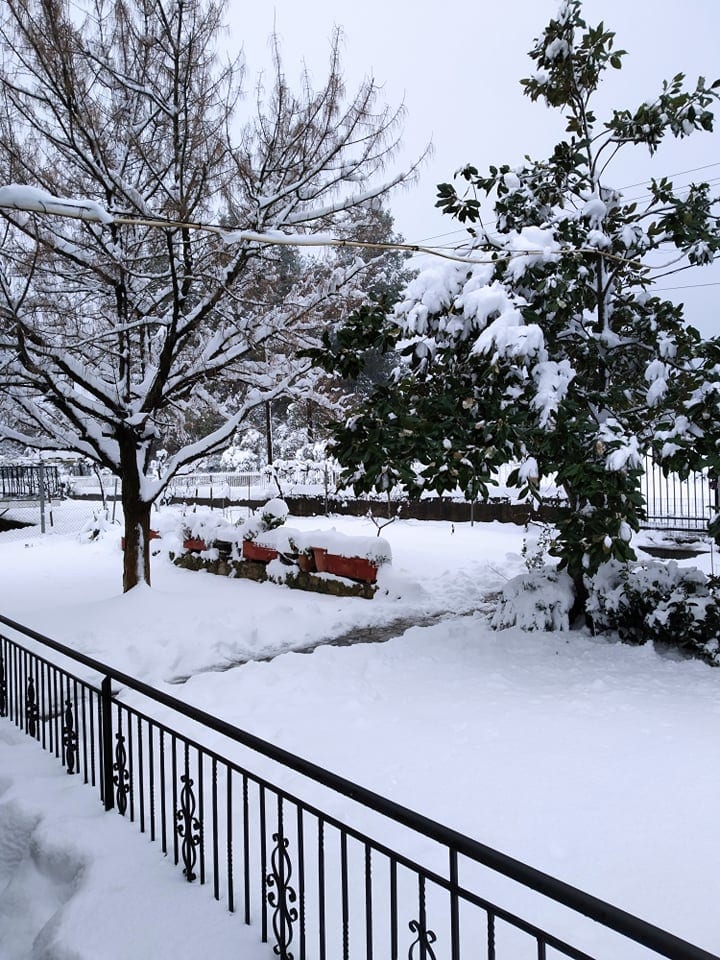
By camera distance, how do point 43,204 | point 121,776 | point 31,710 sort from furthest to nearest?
point 31,710, point 121,776, point 43,204

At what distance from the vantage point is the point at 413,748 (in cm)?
474

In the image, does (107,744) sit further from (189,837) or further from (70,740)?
(189,837)

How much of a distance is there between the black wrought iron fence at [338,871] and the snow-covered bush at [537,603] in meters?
3.87

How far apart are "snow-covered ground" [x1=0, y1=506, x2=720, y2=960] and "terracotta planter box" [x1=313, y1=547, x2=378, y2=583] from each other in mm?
905

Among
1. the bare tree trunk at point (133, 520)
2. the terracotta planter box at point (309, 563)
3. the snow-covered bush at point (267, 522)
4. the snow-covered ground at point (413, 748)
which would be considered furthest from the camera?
the snow-covered bush at point (267, 522)

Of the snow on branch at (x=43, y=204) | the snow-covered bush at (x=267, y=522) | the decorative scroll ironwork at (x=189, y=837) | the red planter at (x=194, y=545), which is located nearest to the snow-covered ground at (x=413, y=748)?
the decorative scroll ironwork at (x=189, y=837)

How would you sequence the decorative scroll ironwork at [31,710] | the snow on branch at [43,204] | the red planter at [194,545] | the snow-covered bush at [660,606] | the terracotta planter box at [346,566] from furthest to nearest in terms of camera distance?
1. the red planter at [194,545]
2. the terracotta planter box at [346,566]
3. the snow-covered bush at [660,606]
4. the decorative scroll ironwork at [31,710]
5. the snow on branch at [43,204]

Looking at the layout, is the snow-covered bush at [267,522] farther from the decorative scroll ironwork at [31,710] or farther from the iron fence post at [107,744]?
the iron fence post at [107,744]

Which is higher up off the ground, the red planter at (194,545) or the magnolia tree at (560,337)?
the magnolia tree at (560,337)

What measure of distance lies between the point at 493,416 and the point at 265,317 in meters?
4.04

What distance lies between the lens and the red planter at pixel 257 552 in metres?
11.7

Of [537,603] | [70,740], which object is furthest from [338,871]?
[537,603]

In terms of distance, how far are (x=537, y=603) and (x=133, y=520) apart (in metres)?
5.45

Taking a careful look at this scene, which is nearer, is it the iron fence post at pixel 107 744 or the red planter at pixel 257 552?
the iron fence post at pixel 107 744
